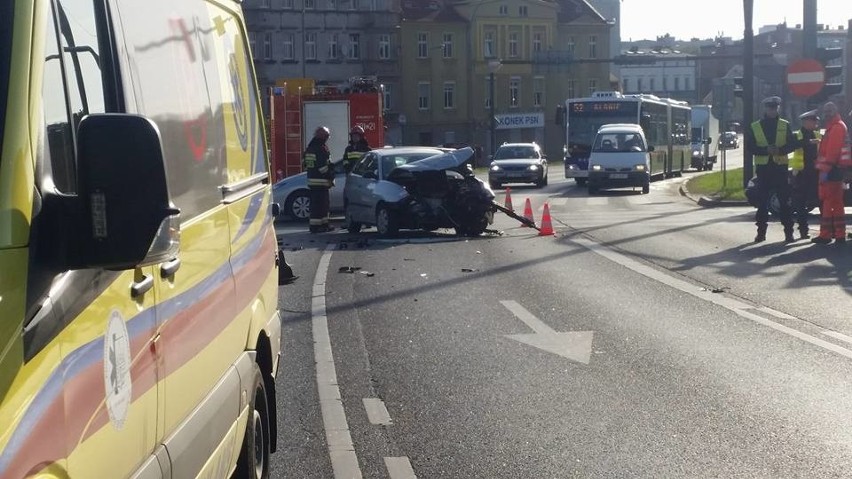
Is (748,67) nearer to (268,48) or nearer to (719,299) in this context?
(719,299)

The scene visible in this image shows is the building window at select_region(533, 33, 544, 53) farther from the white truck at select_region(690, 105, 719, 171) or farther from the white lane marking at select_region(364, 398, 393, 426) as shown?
the white lane marking at select_region(364, 398, 393, 426)

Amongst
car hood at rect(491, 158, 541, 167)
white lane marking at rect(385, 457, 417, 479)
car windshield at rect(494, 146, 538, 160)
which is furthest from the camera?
car windshield at rect(494, 146, 538, 160)

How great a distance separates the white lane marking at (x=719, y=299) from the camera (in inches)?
402

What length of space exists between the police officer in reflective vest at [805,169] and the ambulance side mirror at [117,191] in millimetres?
17970

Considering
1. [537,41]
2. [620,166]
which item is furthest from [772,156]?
[537,41]

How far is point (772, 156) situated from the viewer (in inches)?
775

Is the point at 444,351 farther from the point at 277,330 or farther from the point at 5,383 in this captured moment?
the point at 5,383

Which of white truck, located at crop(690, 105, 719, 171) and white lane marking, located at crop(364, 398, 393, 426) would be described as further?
white truck, located at crop(690, 105, 719, 171)

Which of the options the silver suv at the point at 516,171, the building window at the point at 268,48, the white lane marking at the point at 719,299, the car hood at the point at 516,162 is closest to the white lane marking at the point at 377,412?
the white lane marking at the point at 719,299

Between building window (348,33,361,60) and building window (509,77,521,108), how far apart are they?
13301 mm

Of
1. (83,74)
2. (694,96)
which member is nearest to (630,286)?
(83,74)

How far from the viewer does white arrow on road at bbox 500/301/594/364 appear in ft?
33.1

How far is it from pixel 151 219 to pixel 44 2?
1.90 ft

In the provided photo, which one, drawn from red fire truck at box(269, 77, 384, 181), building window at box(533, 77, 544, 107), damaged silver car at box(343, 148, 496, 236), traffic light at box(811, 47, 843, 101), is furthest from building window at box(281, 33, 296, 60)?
damaged silver car at box(343, 148, 496, 236)
